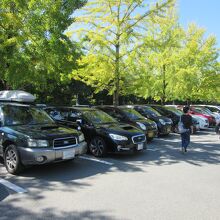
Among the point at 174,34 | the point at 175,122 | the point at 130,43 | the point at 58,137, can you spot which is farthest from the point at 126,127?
the point at 174,34

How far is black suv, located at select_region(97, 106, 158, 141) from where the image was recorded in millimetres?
11742

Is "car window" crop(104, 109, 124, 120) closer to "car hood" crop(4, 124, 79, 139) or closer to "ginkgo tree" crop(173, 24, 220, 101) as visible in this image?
"car hood" crop(4, 124, 79, 139)

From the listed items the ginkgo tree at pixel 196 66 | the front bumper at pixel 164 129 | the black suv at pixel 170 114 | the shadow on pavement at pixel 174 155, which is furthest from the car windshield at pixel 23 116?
the ginkgo tree at pixel 196 66

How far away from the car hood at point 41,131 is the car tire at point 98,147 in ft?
4.93

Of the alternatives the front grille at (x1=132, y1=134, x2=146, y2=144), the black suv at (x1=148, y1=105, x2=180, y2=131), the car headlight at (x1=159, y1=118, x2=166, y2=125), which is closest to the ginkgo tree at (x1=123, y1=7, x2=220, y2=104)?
the black suv at (x1=148, y1=105, x2=180, y2=131)

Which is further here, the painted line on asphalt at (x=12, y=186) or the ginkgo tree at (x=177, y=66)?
the ginkgo tree at (x=177, y=66)

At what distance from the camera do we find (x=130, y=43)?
1636cm

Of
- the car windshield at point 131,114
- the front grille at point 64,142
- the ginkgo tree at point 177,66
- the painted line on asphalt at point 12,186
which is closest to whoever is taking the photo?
the painted line on asphalt at point 12,186

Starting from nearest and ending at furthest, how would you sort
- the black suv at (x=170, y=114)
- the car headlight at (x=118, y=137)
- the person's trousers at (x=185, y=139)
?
the car headlight at (x=118, y=137)
the person's trousers at (x=185, y=139)
the black suv at (x=170, y=114)

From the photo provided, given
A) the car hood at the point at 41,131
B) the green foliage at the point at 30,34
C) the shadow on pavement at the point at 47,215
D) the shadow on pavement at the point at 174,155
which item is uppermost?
the green foliage at the point at 30,34

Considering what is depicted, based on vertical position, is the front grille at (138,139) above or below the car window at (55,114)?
below

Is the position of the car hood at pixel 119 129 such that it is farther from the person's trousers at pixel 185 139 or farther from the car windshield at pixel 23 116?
the car windshield at pixel 23 116

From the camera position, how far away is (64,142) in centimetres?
705

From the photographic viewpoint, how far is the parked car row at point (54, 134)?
6613 millimetres
